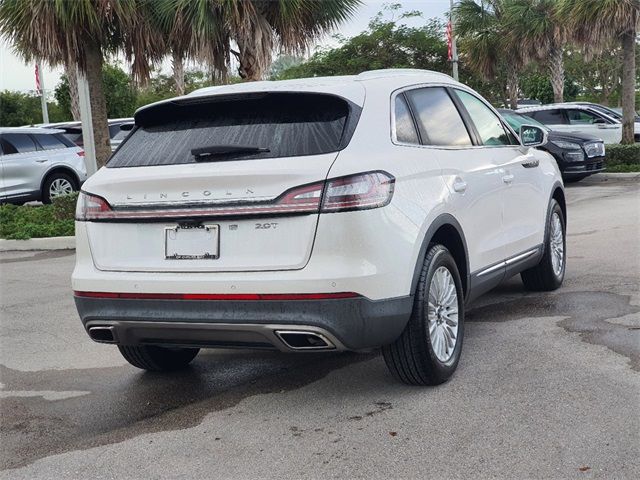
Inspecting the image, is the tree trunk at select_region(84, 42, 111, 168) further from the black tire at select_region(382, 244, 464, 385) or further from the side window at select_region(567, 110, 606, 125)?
the side window at select_region(567, 110, 606, 125)

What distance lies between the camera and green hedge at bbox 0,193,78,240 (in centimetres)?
1238

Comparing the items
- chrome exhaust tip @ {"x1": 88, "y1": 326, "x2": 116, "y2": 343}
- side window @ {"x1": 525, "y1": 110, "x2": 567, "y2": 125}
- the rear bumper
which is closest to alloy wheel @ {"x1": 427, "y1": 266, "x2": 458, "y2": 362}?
the rear bumper

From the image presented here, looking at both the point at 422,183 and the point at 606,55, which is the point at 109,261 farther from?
the point at 606,55

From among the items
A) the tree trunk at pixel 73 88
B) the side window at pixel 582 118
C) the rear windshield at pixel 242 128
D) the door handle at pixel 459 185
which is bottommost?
the side window at pixel 582 118

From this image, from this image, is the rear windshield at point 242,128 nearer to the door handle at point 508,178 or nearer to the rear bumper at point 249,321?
the rear bumper at point 249,321

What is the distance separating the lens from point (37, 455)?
411 cm

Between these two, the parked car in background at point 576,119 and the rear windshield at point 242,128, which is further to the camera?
the parked car in background at point 576,119

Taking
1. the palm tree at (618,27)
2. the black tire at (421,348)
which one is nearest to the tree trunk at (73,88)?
the palm tree at (618,27)

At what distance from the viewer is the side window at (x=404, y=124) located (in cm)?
466

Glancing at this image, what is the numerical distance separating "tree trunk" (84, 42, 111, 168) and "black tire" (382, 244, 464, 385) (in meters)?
10.5

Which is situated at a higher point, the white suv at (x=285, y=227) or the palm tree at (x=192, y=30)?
the palm tree at (x=192, y=30)

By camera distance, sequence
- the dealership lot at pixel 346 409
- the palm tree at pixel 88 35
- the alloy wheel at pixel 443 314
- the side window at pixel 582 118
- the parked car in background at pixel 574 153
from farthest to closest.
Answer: the side window at pixel 582 118
the parked car in background at pixel 574 153
the palm tree at pixel 88 35
the alloy wheel at pixel 443 314
the dealership lot at pixel 346 409

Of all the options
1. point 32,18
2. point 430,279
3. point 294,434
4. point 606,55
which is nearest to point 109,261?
point 294,434

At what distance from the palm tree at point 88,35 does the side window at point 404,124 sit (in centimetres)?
954
